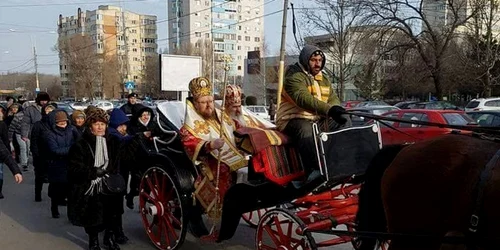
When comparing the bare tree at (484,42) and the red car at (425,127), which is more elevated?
the bare tree at (484,42)

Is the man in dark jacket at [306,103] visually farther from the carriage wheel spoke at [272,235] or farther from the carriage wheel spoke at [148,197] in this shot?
the carriage wheel spoke at [148,197]

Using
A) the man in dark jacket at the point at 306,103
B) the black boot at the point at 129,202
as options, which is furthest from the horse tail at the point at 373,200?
the black boot at the point at 129,202

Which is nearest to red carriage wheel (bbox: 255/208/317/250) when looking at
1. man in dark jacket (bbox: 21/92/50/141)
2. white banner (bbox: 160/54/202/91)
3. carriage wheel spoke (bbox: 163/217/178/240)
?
carriage wheel spoke (bbox: 163/217/178/240)

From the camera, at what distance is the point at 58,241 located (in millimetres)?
5836

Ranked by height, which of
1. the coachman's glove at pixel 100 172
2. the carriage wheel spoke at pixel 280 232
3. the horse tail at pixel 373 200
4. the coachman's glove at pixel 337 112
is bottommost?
the carriage wheel spoke at pixel 280 232

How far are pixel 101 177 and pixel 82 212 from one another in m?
0.41

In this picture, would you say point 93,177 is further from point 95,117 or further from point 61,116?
point 61,116

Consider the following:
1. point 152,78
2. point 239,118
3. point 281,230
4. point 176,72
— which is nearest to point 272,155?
point 281,230

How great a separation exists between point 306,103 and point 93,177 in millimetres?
2497

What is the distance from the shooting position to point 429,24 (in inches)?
1220

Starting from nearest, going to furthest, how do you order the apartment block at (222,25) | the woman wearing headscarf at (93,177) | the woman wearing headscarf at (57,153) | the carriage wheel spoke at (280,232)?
the carriage wheel spoke at (280,232), the woman wearing headscarf at (93,177), the woman wearing headscarf at (57,153), the apartment block at (222,25)

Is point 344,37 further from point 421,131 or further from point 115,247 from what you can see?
→ point 115,247

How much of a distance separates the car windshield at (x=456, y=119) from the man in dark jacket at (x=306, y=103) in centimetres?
889

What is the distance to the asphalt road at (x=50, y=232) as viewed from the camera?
558 cm
